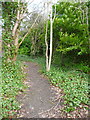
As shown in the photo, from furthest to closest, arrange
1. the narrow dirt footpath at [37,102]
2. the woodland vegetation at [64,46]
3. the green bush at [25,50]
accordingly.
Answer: the green bush at [25,50], the woodland vegetation at [64,46], the narrow dirt footpath at [37,102]

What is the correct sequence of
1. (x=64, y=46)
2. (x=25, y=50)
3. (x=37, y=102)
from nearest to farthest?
(x=37, y=102) < (x=64, y=46) < (x=25, y=50)

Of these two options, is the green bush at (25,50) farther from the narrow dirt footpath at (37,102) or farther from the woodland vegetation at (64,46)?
the narrow dirt footpath at (37,102)

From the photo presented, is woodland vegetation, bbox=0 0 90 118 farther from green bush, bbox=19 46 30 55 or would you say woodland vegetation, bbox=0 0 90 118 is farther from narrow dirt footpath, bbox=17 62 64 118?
green bush, bbox=19 46 30 55

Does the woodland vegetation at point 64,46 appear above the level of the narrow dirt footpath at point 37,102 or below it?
above

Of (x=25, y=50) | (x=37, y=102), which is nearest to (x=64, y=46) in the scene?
(x=37, y=102)

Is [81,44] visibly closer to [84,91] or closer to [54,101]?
[84,91]

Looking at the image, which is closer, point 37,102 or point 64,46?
point 37,102

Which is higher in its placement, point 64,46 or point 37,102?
point 64,46

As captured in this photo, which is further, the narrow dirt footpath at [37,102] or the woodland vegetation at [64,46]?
the woodland vegetation at [64,46]

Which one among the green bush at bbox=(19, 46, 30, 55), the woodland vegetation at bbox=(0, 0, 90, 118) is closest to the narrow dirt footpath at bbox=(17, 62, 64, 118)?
the woodland vegetation at bbox=(0, 0, 90, 118)

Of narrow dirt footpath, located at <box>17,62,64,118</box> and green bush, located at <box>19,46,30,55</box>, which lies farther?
green bush, located at <box>19,46,30,55</box>

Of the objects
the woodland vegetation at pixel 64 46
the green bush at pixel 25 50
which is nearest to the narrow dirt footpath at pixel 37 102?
the woodland vegetation at pixel 64 46

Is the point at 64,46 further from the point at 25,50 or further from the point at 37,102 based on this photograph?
Result: the point at 25,50

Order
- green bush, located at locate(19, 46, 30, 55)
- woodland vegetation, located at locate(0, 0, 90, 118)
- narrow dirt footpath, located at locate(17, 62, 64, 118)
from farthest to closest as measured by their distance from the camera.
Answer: green bush, located at locate(19, 46, 30, 55) → woodland vegetation, located at locate(0, 0, 90, 118) → narrow dirt footpath, located at locate(17, 62, 64, 118)
